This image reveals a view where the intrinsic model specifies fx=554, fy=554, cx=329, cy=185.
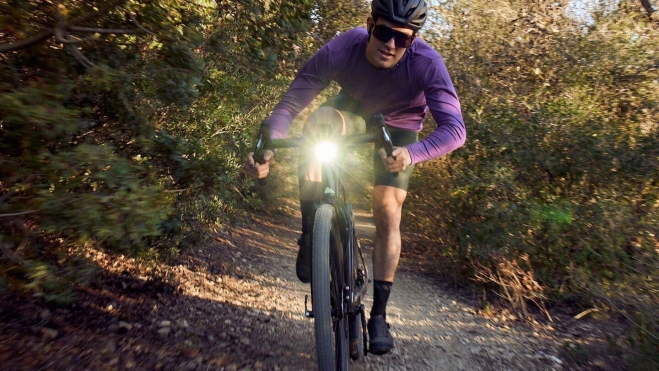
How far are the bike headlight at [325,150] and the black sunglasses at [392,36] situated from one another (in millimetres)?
713

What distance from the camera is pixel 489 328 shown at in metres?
5.30

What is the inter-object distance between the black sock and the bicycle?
11 cm

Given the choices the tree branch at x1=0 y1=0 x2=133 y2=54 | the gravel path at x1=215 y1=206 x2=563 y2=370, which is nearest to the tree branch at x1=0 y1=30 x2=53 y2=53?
the tree branch at x1=0 y1=0 x2=133 y2=54

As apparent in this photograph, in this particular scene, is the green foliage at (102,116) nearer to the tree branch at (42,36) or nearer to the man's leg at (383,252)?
the tree branch at (42,36)

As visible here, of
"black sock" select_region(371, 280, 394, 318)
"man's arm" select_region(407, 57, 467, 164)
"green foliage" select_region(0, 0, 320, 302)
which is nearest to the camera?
"green foliage" select_region(0, 0, 320, 302)

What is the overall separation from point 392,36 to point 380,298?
167 centimetres

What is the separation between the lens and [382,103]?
3600 mm

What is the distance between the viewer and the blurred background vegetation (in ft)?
8.50

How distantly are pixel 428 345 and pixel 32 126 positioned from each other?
11.4ft

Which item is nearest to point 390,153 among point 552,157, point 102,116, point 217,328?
point 102,116

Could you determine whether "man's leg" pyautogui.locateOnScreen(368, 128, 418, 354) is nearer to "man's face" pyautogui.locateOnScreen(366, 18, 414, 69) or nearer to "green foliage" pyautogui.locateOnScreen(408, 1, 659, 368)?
"man's face" pyautogui.locateOnScreen(366, 18, 414, 69)

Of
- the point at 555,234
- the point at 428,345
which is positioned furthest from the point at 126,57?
the point at 555,234

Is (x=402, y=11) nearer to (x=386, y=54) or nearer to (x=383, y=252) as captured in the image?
(x=386, y=54)

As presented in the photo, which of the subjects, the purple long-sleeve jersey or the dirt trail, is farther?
the dirt trail
